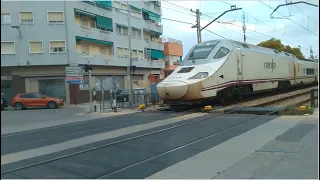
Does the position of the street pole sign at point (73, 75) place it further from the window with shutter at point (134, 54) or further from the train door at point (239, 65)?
the window with shutter at point (134, 54)

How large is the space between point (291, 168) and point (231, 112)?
9275 millimetres

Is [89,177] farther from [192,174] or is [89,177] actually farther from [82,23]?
[82,23]

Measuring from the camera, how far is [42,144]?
8.63m

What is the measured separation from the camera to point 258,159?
248 inches

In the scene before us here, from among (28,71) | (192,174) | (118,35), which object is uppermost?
(118,35)

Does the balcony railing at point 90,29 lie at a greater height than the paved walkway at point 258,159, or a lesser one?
greater

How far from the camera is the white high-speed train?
15.4 meters

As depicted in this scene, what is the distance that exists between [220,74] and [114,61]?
23.0m

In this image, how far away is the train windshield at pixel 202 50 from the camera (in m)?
17.1

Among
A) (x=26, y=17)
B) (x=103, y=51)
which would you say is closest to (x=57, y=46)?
(x=26, y=17)

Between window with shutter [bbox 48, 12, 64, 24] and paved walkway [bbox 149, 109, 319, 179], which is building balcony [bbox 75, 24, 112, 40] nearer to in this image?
window with shutter [bbox 48, 12, 64, 24]

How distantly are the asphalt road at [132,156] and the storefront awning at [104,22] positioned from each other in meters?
27.9

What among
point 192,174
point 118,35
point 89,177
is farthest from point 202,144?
point 118,35

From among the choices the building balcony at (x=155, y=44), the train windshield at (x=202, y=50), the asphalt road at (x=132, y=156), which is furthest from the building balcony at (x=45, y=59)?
the asphalt road at (x=132, y=156)
